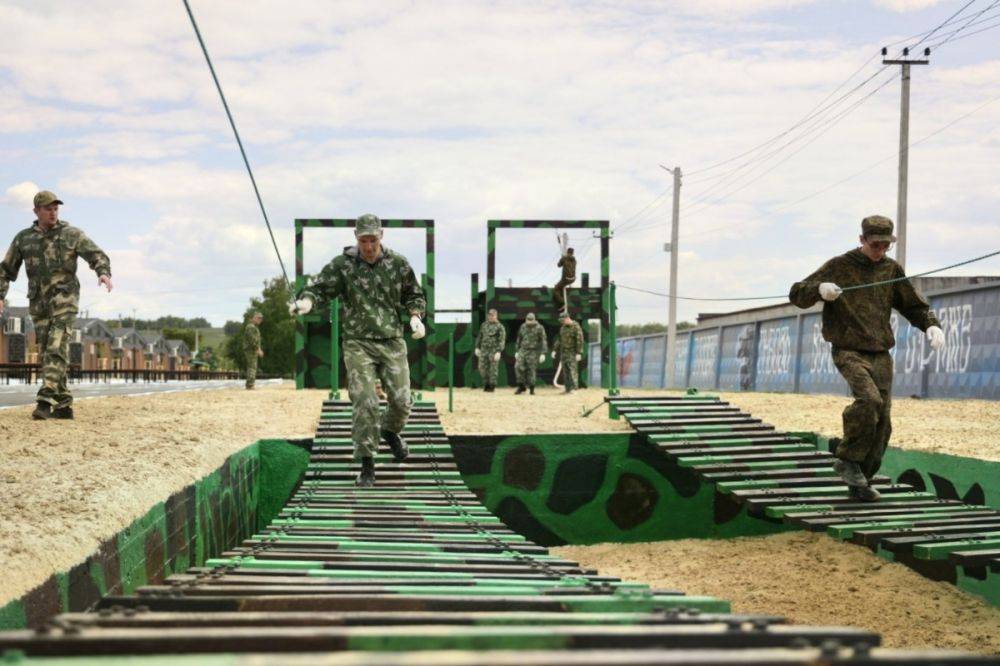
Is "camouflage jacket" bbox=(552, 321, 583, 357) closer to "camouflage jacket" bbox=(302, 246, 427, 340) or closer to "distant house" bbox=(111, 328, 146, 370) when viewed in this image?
"camouflage jacket" bbox=(302, 246, 427, 340)

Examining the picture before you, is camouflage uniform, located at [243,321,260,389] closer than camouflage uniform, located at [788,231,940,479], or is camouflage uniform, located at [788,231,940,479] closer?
camouflage uniform, located at [788,231,940,479]

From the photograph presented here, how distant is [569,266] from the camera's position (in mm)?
23281

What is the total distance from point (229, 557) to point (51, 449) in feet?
11.5

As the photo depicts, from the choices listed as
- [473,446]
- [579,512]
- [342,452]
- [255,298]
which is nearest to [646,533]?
[579,512]

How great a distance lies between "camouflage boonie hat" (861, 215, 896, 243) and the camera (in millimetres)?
7695

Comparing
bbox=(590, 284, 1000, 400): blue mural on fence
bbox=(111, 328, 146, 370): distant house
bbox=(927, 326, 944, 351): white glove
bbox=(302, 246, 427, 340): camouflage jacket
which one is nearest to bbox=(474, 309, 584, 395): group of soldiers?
bbox=(590, 284, 1000, 400): blue mural on fence

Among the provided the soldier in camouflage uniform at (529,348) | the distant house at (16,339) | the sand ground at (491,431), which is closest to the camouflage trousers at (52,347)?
the sand ground at (491,431)

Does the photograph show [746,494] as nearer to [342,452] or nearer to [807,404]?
[342,452]

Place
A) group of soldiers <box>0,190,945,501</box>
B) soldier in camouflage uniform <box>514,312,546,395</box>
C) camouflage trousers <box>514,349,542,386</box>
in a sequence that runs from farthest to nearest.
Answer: soldier in camouflage uniform <box>514,312,546,395</box> < camouflage trousers <box>514,349,542,386</box> < group of soldiers <box>0,190,945,501</box>

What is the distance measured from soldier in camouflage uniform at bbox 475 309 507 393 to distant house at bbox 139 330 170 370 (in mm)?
88765

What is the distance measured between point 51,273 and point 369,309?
12.0 ft

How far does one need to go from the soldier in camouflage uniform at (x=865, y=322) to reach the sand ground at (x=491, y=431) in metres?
1.17

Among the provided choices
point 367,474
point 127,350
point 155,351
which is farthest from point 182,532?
point 155,351

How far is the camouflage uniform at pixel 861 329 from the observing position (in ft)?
25.1
